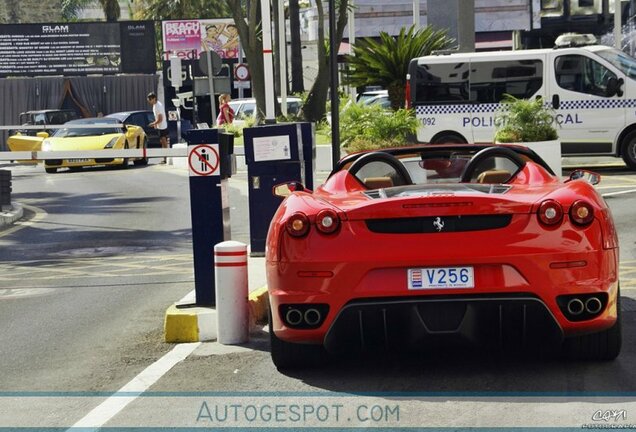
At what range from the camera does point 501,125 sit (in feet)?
76.6

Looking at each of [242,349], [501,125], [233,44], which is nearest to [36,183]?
[501,125]

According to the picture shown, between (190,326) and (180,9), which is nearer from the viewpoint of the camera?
(190,326)

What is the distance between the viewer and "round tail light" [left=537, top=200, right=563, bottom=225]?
6957 millimetres

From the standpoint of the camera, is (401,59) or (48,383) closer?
(48,383)

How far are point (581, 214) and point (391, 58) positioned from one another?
21330 millimetres

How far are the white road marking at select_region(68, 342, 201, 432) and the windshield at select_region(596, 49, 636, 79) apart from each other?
16.4m

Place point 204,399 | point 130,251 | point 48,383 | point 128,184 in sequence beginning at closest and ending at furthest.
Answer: point 204,399, point 48,383, point 130,251, point 128,184

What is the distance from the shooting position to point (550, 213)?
697 centimetres

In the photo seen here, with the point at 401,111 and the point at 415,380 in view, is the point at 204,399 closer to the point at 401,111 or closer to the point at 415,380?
the point at 415,380

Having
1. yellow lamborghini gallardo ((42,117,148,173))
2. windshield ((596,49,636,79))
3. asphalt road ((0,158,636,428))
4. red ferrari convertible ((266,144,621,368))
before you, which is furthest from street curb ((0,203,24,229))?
red ferrari convertible ((266,144,621,368))

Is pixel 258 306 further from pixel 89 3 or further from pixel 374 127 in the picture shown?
pixel 89 3

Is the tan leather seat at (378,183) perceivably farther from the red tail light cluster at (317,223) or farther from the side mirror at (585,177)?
the side mirror at (585,177)

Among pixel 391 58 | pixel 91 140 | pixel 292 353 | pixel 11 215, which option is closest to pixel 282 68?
pixel 91 140

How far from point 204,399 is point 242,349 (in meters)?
1.58
